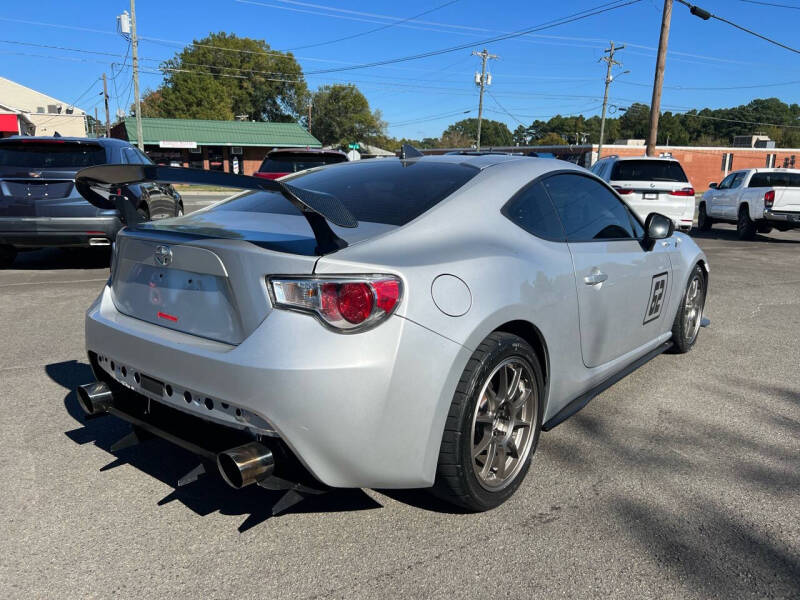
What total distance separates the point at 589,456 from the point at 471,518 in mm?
904

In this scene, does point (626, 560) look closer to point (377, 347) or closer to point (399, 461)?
point (399, 461)

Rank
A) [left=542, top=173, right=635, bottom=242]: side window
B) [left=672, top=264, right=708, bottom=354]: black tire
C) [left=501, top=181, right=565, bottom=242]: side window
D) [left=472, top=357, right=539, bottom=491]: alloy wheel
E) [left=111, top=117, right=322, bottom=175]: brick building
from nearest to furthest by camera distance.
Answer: [left=472, top=357, right=539, bottom=491]: alloy wheel < [left=501, top=181, right=565, bottom=242]: side window < [left=542, top=173, right=635, bottom=242]: side window < [left=672, top=264, right=708, bottom=354]: black tire < [left=111, top=117, right=322, bottom=175]: brick building

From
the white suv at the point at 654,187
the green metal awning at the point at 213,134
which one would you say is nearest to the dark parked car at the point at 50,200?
the white suv at the point at 654,187

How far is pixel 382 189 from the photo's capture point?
301 centimetres

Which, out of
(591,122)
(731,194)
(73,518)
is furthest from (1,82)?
(591,122)

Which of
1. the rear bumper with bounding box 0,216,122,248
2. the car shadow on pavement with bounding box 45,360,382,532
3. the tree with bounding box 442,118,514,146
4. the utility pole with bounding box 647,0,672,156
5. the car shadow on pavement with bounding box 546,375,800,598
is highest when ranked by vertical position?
the tree with bounding box 442,118,514,146

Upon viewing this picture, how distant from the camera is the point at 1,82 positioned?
192 ft

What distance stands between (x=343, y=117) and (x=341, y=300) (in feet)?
284

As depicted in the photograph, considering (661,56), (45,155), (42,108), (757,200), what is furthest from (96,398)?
(42,108)

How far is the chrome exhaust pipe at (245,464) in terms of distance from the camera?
208cm

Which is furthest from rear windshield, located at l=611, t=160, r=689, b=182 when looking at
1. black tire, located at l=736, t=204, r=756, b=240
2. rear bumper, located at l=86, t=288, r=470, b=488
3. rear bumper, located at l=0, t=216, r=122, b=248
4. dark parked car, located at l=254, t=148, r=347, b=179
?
rear bumper, located at l=86, t=288, r=470, b=488

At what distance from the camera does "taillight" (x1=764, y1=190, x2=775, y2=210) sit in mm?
13664

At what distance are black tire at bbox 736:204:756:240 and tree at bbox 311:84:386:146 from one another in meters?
72.3

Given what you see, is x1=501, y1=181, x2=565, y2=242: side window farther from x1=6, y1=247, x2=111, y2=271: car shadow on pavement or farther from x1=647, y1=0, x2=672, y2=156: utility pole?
x1=647, y1=0, x2=672, y2=156: utility pole
